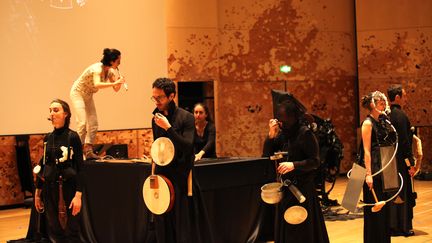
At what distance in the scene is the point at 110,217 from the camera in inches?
256

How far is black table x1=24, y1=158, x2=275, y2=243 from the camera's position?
20.1ft

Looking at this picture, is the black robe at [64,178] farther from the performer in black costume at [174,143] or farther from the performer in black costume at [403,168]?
the performer in black costume at [403,168]

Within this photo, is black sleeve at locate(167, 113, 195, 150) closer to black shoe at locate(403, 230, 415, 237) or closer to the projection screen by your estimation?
black shoe at locate(403, 230, 415, 237)

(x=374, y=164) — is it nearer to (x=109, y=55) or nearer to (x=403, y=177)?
(x=403, y=177)

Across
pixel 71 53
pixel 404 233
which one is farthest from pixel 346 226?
pixel 71 53

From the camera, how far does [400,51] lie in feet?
42.2

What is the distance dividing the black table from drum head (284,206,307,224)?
5.00 feet

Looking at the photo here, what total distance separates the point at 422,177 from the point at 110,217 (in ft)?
25.0

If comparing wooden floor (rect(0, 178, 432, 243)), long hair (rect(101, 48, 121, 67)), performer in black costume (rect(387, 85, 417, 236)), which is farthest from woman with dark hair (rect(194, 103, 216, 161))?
performer in black costume (rect(387, 85, 417, 236))

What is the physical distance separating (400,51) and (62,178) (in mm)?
9270

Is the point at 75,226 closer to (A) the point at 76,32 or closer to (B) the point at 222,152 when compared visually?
(A) the point at 76,32

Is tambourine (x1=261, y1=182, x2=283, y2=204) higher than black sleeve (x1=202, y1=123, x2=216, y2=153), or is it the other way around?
black sleeve (x1=202, y1=123, x2=216, y2=153)

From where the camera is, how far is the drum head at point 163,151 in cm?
481

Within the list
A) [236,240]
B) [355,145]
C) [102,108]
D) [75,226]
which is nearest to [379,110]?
[236,240]
